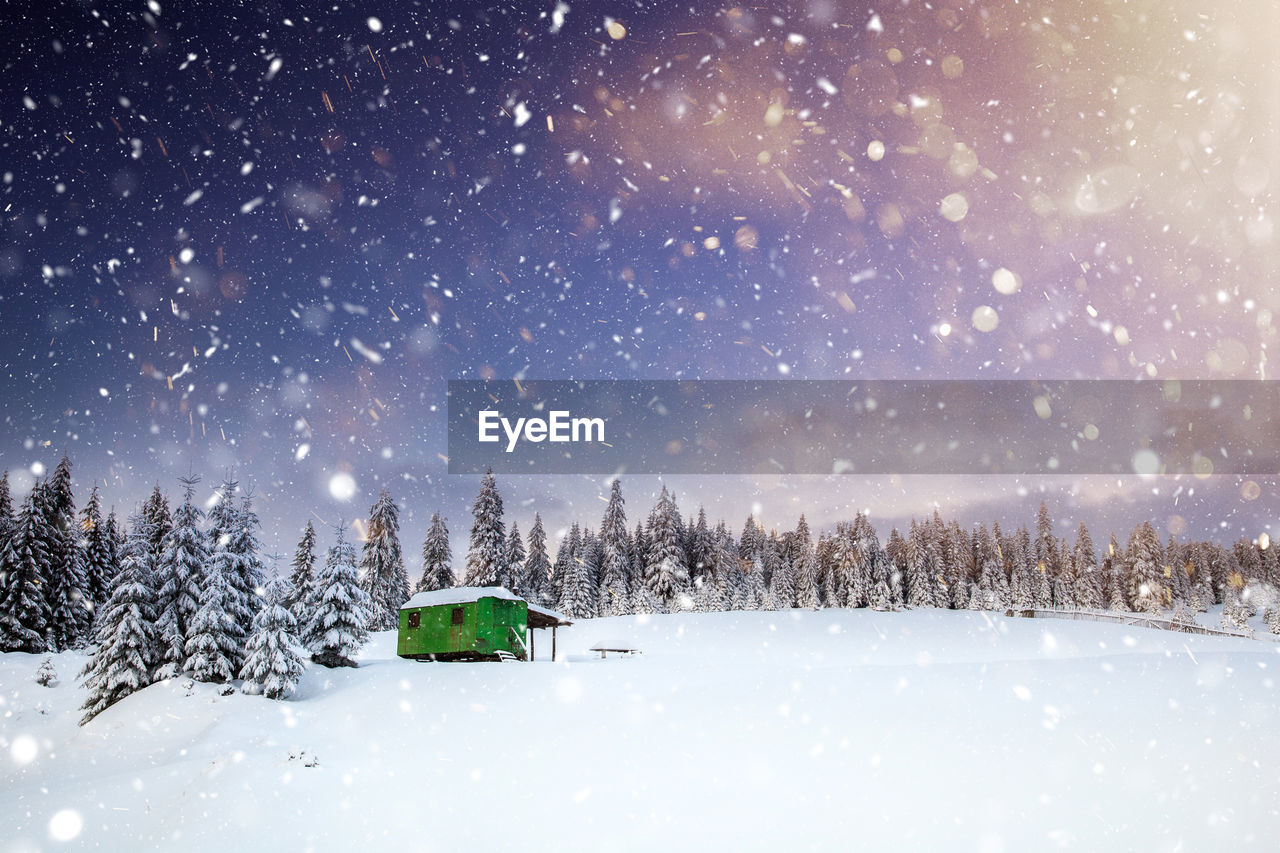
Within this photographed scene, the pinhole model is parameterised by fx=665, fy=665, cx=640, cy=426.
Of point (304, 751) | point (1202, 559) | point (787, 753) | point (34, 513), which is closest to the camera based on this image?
point (787, 753)

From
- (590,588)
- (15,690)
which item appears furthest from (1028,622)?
(15,690)

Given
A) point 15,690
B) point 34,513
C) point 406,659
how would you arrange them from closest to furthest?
point 15,690, point 406,659, point 34,513

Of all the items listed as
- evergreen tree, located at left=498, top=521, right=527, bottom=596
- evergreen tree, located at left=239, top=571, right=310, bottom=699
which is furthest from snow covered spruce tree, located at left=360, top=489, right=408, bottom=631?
evergreen tree, located at left=239, top=571, right=310, bottom=699

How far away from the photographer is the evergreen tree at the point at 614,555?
61.8 m

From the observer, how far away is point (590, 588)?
61781 mm

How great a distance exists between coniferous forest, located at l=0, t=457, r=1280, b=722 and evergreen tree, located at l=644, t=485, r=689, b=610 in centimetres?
13

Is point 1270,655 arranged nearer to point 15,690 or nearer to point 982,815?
point 982,815

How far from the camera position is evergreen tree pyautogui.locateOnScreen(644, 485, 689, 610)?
59.4 metres

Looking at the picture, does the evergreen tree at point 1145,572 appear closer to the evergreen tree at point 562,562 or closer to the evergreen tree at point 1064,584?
the evergreen tree at point 1064,584

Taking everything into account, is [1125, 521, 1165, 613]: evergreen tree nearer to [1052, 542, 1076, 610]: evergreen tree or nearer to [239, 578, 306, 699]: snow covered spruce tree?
[1052, 542, 1076, 610]: evergreen tree

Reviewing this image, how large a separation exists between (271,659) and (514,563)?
32336 mm

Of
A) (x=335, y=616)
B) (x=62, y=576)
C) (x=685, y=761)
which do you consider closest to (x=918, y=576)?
(x=335, y=616)

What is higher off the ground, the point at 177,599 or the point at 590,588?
the point at 177,599

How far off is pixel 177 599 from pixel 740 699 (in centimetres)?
1966
